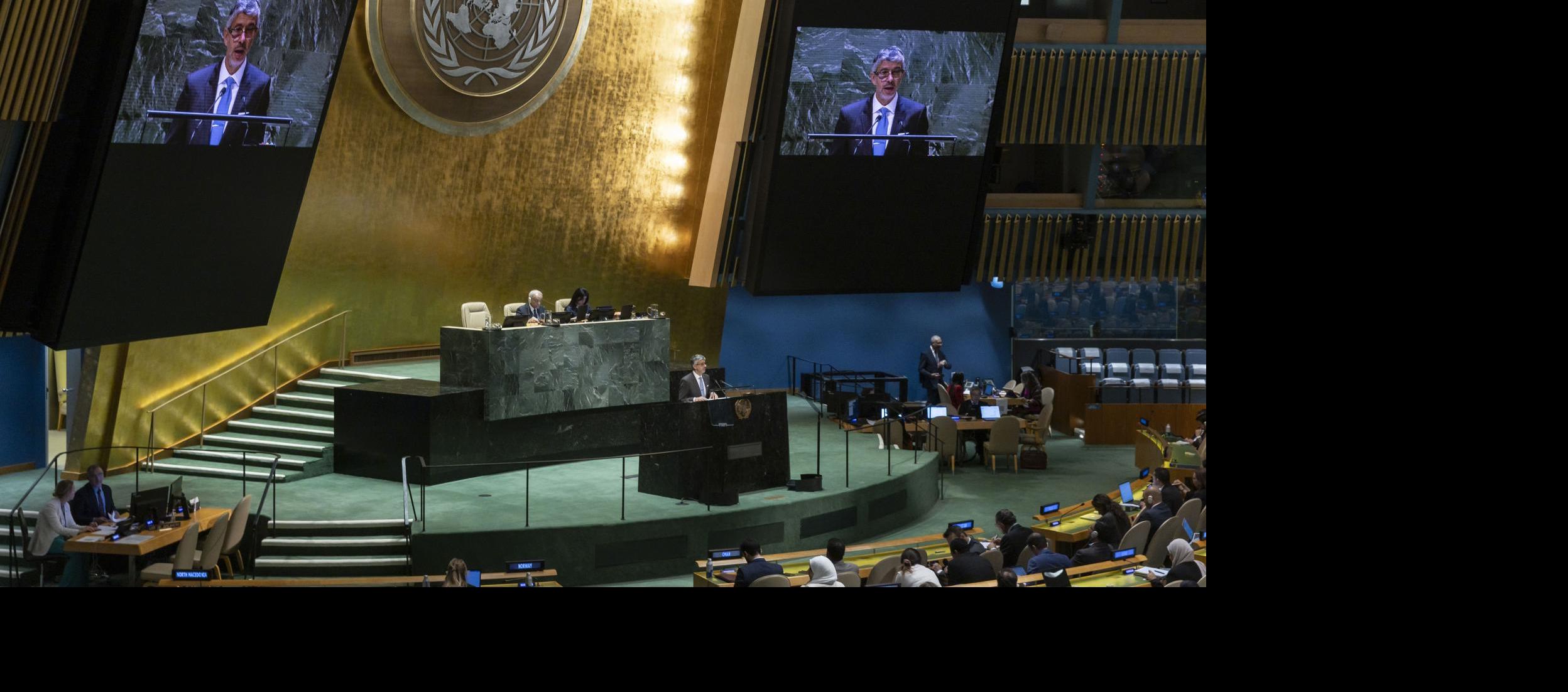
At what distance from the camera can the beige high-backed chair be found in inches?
555

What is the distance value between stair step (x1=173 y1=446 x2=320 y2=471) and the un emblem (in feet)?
12.5

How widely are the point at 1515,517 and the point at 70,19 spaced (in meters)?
7.75

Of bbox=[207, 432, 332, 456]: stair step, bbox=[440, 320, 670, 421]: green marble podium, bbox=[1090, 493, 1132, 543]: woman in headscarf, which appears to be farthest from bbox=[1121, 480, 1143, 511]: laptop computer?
bbox=[207, 432, 332, 456]: stair step

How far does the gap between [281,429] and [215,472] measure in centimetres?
89

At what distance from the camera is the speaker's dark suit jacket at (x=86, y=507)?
31.2ft

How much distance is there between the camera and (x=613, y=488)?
39.8 feet

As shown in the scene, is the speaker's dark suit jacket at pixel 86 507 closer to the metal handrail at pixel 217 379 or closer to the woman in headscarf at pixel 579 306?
the metal handrail at pixel 217 379

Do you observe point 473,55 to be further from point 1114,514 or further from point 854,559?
point 1114,514

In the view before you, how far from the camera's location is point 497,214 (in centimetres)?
1533

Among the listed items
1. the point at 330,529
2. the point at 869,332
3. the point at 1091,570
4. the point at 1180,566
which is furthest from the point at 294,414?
the point at 1180,566

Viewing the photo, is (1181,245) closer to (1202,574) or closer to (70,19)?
(1202,574)

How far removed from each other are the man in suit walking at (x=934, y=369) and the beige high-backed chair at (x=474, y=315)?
5.40 metres

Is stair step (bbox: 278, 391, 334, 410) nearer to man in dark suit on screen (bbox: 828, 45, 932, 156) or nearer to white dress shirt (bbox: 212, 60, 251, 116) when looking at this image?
white dress shirt (bbox: 212, 60, 251, 116)

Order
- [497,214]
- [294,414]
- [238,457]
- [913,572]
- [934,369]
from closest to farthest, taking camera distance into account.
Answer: [913,572] → [238,457] → [294,414] → [497,214] → [934,369]
